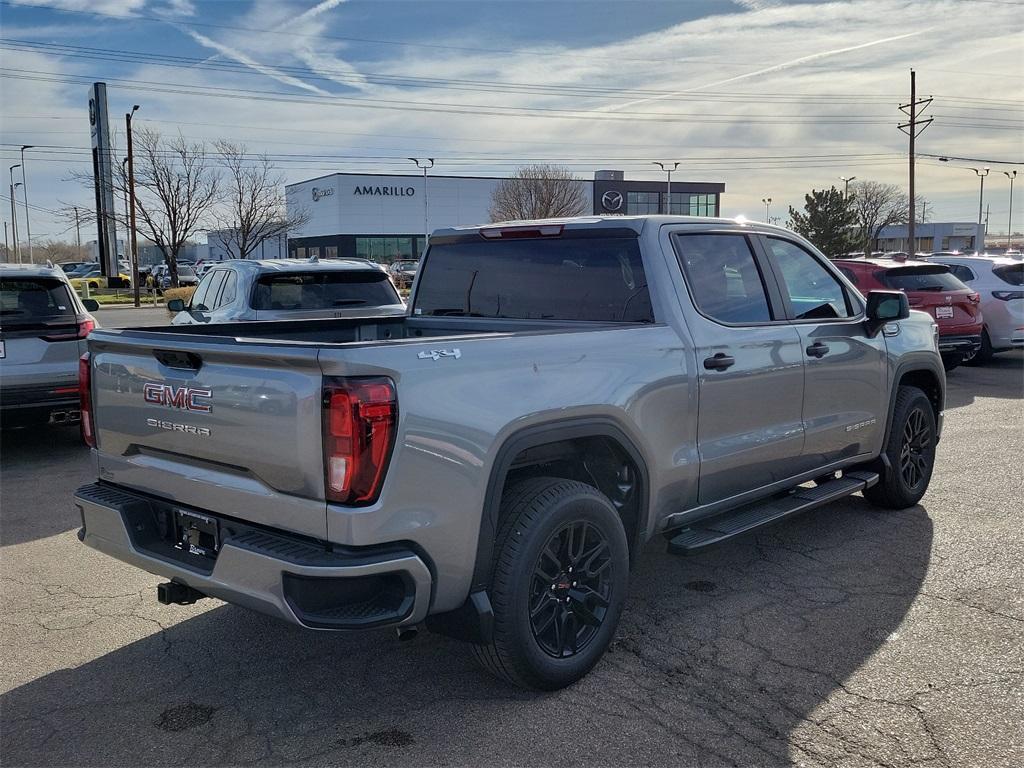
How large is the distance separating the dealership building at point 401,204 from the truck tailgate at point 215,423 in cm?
7915

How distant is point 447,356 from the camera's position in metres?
3.16

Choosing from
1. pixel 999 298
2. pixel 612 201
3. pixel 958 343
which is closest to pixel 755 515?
pixel 958 343

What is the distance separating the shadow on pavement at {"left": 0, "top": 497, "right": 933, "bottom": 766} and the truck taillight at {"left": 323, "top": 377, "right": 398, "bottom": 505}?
3.22ft

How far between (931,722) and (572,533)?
1.50m

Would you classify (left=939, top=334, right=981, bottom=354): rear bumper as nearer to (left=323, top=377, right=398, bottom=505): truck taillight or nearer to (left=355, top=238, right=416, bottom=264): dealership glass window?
(left=323, top=377, right=398, bottom=505): truck taillight

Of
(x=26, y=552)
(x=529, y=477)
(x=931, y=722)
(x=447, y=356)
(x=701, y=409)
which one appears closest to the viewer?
(x=447, y=356)

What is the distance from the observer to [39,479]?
24.1 feet

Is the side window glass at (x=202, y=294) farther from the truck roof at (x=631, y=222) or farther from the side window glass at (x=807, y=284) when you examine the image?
the side window glass at (x=807, y=284)

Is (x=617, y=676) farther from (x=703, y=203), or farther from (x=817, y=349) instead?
(x=703, y=203)

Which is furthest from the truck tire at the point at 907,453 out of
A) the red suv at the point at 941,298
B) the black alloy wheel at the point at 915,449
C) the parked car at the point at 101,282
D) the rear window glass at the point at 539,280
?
the parked car at the point at 101,282

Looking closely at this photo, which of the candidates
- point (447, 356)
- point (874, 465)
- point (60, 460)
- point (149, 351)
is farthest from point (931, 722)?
point (60, 460)

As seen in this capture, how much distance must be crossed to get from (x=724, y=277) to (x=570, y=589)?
1.92 meters

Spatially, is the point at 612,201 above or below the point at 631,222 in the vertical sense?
above

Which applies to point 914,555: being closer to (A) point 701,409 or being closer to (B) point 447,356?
(A) point 701,409
